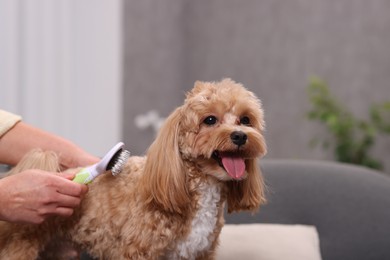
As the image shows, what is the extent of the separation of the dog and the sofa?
39 cm

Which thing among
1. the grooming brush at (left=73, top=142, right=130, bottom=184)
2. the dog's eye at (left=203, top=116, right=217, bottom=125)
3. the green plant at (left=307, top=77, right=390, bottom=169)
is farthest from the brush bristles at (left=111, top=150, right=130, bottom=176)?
the green plant at (left=307, top=77, right=390, bottom=169)

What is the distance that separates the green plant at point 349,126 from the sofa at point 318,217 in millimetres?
1377

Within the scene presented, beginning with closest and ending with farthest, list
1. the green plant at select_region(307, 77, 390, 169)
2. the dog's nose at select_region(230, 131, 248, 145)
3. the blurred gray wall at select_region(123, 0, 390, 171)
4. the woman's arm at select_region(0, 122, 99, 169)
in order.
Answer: the dog's nose at select_region(230, 131, 248, 145) < the woman's arm at select_region(0, 122, 99, 169) < the green plant at select_region(307, 77, 390, 169) < the blurred gray wall at select_region(123, 0, 390, 171)

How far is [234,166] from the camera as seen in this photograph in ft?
3.53

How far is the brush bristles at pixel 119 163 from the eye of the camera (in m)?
1.17

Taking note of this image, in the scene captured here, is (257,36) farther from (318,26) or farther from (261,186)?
(261,186)

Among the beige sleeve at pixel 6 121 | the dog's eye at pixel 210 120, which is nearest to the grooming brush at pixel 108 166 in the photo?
the dog's eye at pixel 210 120

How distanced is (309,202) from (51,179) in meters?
0.89

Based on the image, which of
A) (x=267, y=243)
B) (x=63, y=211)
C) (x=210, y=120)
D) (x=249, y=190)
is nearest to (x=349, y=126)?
(x=267, y=243)

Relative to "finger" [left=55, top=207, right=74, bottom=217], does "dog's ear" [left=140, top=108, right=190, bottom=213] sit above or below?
above

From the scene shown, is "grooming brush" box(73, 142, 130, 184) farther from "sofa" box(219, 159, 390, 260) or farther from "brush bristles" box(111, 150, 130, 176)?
"sofa" box(219, 159, 390, 260)

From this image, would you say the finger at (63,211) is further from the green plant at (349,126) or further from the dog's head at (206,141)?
the green plant at (349,126)

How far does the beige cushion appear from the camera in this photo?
1.49 metres

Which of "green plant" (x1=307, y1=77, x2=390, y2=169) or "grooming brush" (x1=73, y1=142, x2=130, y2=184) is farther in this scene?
"green plant" (x1=307, y1=77, x2=390, y2=169)
